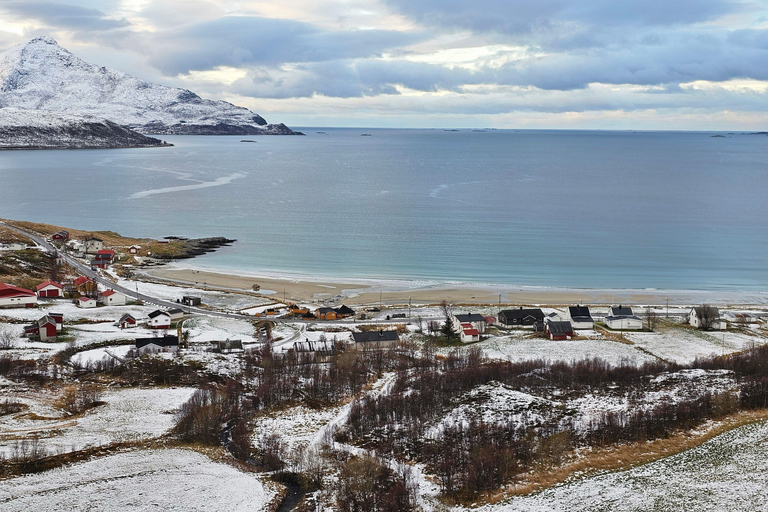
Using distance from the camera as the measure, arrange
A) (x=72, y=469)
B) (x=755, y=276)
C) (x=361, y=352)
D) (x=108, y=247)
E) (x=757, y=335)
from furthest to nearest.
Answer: (x=108, y=247) → (x=755, y=276) → (x=757, y=335) → (x=361, y=352) → (x=72, y=469)

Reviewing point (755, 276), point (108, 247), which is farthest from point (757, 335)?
point (108, 247)

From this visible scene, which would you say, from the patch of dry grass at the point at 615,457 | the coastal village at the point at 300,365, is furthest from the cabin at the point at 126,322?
the patch of dry grass at the point at 615,457

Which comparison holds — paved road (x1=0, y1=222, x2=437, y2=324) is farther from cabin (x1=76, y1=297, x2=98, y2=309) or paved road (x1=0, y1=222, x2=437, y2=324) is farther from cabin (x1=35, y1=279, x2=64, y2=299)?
cabin (x1=35, y1=279, x2=64, y2=299)

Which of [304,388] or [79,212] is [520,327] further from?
[79,212]

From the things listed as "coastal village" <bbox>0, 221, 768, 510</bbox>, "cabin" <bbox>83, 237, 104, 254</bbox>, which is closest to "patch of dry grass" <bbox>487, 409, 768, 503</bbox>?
"coastal village" <bbox>0, 221, 768, 510</bbox>

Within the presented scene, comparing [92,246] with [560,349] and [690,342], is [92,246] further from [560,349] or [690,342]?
[690,342]

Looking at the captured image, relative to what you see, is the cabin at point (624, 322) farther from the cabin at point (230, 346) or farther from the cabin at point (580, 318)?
the cabin at point (230, 346)
